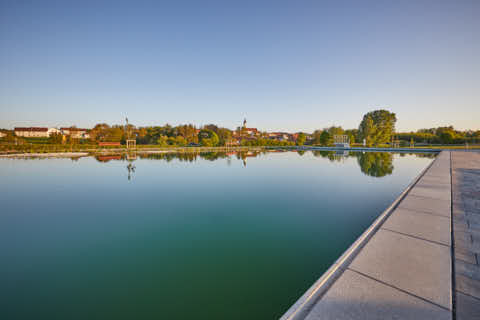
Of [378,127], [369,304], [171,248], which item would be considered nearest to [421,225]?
[369,304]

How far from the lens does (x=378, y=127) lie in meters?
38.4

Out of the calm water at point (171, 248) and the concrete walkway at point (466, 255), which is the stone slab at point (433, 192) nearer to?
the concrete walkway at point (466, 255)

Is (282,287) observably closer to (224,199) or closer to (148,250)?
(148,250)

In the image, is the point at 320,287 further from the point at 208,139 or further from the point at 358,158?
the point at 208,139

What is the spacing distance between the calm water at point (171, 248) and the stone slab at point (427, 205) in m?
1.00

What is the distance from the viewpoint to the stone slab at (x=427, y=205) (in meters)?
3.67

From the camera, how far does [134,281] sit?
2971mm

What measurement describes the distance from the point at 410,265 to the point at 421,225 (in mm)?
1443

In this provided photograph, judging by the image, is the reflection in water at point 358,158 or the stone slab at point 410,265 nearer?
the stone slab at point 410,265

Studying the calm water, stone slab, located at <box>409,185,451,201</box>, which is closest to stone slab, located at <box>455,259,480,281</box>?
the calm water

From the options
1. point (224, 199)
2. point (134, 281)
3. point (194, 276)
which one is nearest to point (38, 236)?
point (134, 281)

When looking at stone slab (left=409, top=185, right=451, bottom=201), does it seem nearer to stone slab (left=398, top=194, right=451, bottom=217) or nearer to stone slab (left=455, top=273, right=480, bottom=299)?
stone slab (left=398, top=194, right=451, bottom=217)

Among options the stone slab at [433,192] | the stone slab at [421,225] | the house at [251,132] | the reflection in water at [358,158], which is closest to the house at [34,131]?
the house at [251,132]

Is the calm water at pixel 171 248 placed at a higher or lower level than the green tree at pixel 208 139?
lower
